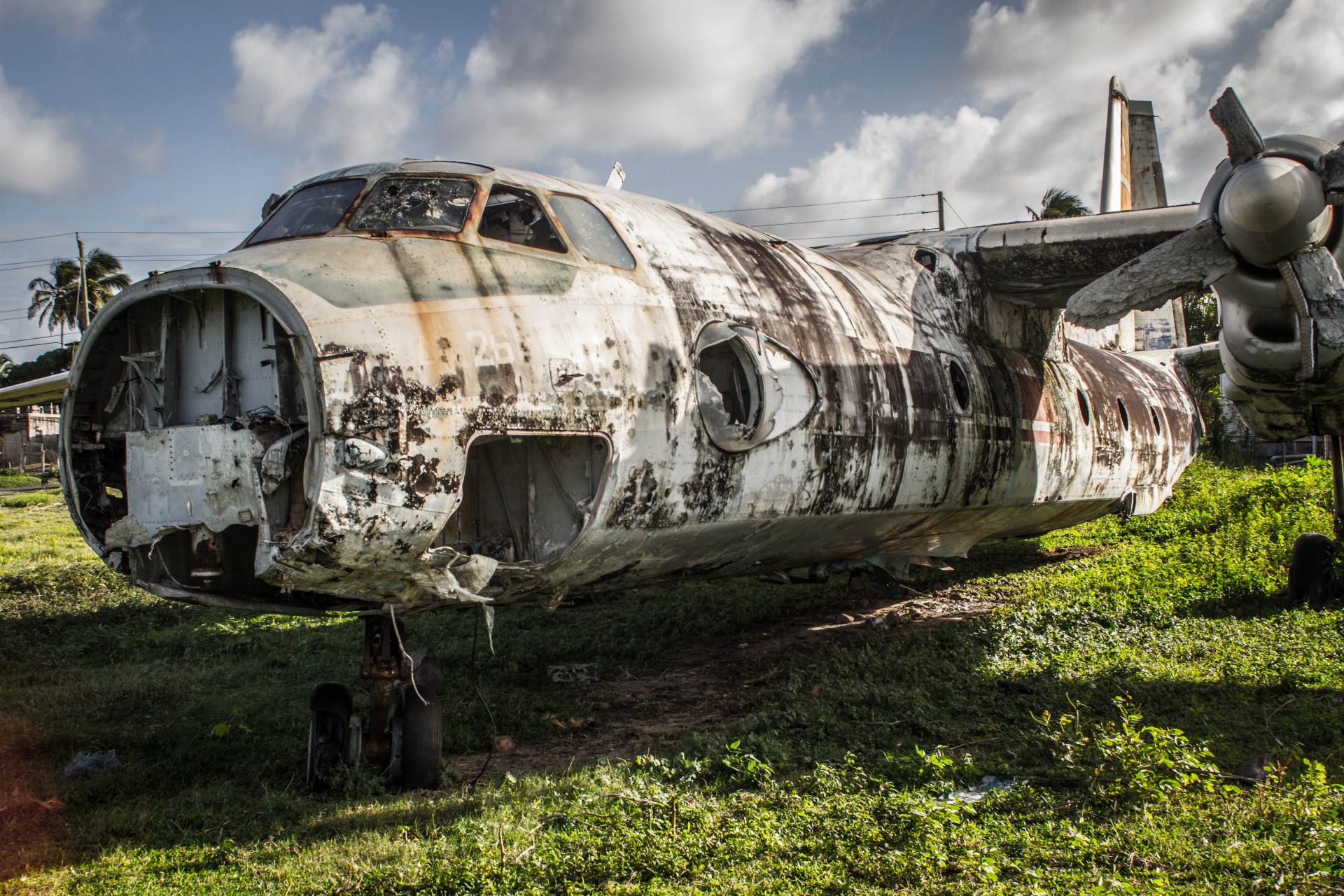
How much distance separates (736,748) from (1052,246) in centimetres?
665

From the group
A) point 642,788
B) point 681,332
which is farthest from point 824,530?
point 642,788

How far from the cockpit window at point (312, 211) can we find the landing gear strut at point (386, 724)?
246 centimetres

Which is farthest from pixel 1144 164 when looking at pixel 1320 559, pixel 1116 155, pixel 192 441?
pixel 192 441

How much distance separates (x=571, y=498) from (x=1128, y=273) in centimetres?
533

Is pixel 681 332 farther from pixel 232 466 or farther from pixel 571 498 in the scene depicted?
pixel 232 466

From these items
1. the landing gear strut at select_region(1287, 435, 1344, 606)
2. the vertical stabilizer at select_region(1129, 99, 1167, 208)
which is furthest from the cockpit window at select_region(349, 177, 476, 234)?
the vertical stabilizer at select_region(1129, 99, 1167, 208)

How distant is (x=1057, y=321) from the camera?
10.8 meters

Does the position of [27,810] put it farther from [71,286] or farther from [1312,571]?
[71,286]

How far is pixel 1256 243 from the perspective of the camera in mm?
7359

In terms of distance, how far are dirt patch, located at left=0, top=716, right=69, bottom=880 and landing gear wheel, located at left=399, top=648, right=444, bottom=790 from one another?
185 centimetres

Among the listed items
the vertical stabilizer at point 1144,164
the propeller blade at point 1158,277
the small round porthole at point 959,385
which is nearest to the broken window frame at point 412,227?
the small round porthole at point 959,385

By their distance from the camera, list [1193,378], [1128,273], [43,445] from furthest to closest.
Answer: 1. [43,445]
2. [1193,378]
3. [1128,273]

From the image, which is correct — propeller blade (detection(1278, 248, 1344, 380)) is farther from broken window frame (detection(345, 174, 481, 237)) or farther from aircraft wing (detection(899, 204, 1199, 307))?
broken window frame (detection(345, 174, 481, 237))

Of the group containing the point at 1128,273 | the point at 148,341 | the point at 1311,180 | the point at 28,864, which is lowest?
the point at 28,864
